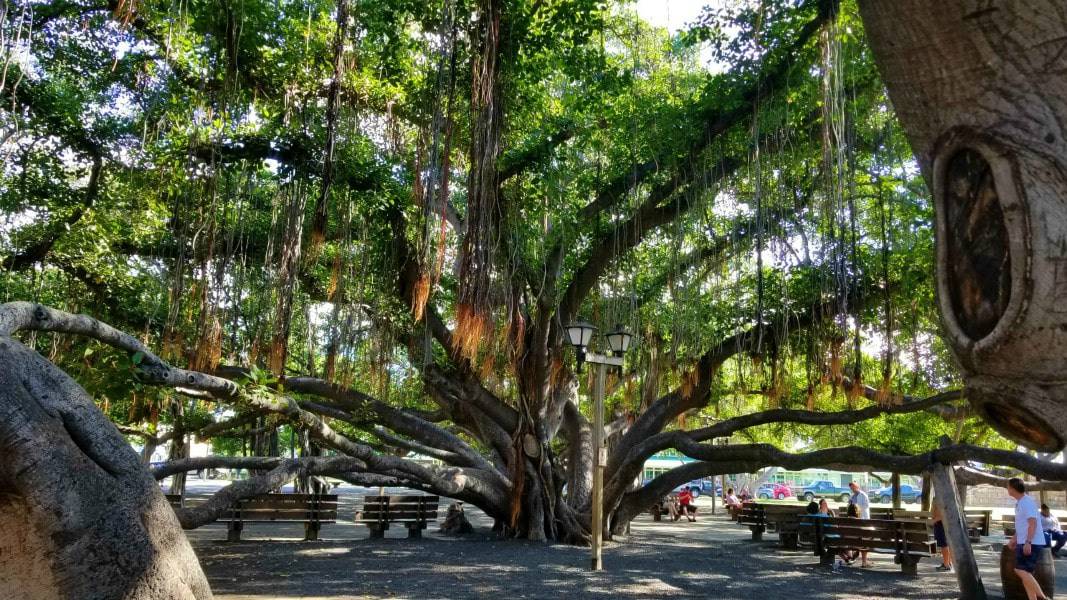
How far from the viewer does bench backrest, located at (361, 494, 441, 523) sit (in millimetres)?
11984

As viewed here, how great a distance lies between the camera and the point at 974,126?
5.54ft

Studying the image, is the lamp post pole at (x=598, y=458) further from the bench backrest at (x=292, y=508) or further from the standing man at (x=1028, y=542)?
the bench backrest at (x=292, y=508)

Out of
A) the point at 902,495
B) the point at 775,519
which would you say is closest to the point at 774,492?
the point at 902,495

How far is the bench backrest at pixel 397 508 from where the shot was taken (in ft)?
39.3

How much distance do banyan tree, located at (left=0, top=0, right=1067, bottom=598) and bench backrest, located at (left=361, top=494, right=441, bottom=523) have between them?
5.14ft

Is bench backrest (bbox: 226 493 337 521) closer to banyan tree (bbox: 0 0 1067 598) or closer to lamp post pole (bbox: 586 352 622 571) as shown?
banyan tree (bbox: 0 0 1067 598)

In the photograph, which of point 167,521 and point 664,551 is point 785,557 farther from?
point 167,521

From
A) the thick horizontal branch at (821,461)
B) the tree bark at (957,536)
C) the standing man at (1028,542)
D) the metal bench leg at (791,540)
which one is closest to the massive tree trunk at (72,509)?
the standing man at (1028,542)

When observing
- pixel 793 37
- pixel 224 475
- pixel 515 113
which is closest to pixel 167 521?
pixel 515 113

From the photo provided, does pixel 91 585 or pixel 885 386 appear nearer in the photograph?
pixel 91 585

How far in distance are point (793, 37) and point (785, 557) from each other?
6.92 m

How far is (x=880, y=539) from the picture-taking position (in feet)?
28.5

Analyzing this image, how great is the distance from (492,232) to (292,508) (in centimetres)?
741

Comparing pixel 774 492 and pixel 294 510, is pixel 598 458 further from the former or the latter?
pixel 774 492
